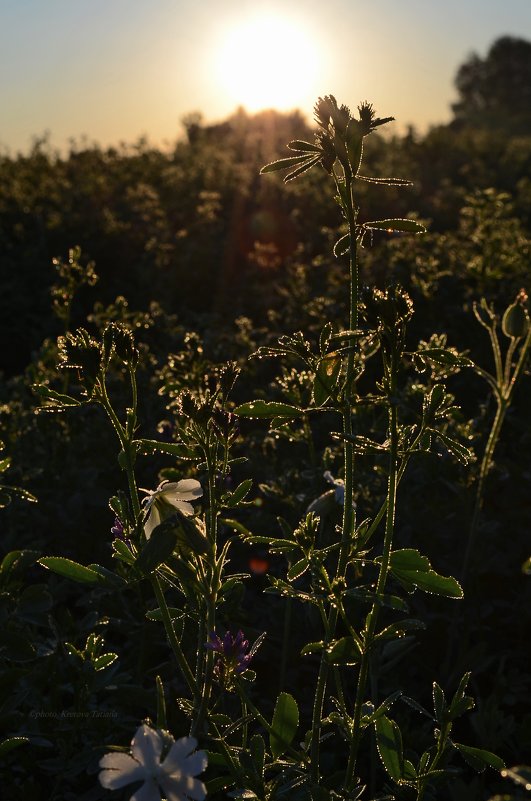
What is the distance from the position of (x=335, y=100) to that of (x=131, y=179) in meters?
10.3

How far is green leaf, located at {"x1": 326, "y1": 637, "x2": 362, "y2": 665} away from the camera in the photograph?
59.7 inches

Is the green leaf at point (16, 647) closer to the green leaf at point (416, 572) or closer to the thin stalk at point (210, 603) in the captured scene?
the thin stalk at point (210, 603)

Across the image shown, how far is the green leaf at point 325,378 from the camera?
1.53m

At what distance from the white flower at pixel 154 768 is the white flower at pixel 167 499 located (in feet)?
1.18

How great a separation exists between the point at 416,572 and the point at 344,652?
0.66 feet

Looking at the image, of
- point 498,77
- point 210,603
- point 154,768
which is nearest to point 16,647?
A: point 210,603

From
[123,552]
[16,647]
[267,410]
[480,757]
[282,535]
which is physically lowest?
[282,535]

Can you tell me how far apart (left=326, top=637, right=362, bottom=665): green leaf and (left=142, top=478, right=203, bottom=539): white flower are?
38 cm

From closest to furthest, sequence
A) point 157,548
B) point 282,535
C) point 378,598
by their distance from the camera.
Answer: point 157,548, point 378,598, point 282,535

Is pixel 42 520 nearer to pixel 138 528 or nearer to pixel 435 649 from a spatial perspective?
pixel 435 649

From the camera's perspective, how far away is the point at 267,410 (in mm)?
1544

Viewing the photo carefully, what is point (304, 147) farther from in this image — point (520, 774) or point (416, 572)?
point (520, 774)

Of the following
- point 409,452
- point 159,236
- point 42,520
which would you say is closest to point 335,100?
point 409,452

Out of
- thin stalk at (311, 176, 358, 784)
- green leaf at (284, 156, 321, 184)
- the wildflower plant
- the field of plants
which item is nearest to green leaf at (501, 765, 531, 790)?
the field of plants
